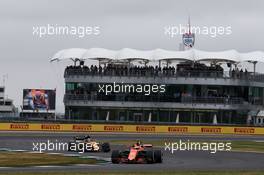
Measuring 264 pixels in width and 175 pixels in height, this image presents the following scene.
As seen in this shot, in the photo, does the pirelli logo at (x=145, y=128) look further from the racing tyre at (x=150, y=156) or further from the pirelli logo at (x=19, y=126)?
the racing tyre at (x=150, y=156)

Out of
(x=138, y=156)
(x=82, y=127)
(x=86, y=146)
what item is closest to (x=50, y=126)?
(x=82, y=127)

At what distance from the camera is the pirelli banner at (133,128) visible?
5856 cm

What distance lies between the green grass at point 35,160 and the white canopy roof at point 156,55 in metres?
42.4

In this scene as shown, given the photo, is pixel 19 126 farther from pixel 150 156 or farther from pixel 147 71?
pixel 150 156

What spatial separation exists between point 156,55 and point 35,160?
46738 mm

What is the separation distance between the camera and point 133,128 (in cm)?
5962

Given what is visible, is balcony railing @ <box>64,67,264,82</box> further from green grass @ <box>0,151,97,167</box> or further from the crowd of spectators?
green grass @ <box>0,151,97,167</box>

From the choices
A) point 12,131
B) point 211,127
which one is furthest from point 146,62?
point 12,131

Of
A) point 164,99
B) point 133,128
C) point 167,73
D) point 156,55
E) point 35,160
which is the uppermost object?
point 156,55

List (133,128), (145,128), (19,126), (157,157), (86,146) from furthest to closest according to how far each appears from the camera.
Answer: (145,128) < (133,128) < (19,126) < (86,146) < (157,157)

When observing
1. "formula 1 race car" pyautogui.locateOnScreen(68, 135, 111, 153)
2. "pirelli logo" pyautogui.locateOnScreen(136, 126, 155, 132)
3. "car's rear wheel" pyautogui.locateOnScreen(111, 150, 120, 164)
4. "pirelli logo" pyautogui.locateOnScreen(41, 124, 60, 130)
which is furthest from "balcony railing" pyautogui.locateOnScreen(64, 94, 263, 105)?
"car's rear wheel" pyautogui.locateOnScreen(111, 150, 120, 164)

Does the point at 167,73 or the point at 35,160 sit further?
the point at 167,73

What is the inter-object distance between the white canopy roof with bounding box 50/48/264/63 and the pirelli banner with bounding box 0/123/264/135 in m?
13.6

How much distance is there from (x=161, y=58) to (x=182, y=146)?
Answer: 31477mm
